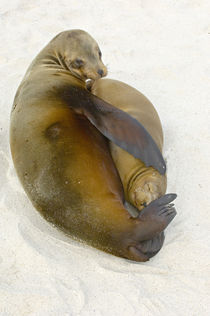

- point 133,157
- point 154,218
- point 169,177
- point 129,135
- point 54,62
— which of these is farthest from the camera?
point 54,62

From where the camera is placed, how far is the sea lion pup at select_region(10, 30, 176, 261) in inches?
118

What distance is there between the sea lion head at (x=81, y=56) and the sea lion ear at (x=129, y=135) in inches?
29.4

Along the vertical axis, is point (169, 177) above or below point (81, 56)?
below

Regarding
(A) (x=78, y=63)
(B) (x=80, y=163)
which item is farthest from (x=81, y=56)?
(B) (x=80, y=163)

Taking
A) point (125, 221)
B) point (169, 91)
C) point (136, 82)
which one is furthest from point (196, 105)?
point (125, 221)

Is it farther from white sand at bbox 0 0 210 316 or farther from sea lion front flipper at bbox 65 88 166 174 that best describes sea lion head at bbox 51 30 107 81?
white sand at bbox 0 0 210 316

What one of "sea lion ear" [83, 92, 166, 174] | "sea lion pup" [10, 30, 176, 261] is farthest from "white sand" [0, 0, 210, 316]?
"sea lion ear" [83, 92, 166, 174]

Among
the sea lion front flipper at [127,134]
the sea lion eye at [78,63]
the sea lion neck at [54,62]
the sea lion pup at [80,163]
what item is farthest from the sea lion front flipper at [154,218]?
the sea lion eye at [78,63]

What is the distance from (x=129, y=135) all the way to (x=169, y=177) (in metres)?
0.67

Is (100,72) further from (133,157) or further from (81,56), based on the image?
(133,157)

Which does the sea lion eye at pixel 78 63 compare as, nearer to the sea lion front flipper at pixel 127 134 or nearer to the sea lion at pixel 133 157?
the sea lion at pixel 133 157

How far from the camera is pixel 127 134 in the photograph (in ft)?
10.8

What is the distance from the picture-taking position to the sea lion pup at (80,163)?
2992 millimetres

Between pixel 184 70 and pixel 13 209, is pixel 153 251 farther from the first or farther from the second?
pixel 184 70
